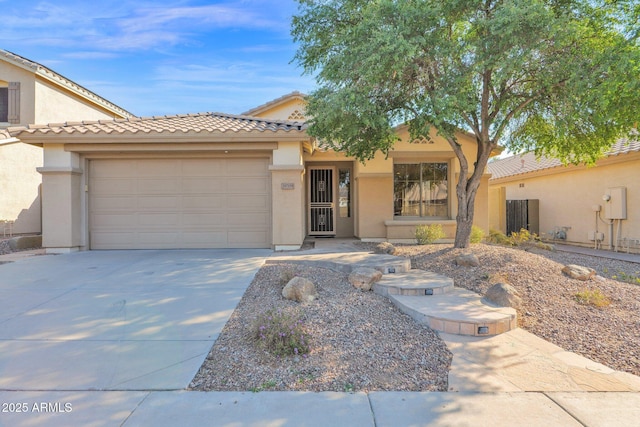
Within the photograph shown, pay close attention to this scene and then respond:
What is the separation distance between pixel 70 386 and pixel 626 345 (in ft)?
19.7

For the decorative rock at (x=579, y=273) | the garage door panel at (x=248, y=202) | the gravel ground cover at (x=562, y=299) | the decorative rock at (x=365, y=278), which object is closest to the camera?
the gravel ground cover at (x=562, y=299)

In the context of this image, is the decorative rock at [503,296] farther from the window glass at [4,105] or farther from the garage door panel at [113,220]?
the window glass at [4,105]

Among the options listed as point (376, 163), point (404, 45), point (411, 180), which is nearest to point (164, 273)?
point (404, 45)

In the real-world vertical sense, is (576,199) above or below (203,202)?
above

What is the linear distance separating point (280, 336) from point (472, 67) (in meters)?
5.95

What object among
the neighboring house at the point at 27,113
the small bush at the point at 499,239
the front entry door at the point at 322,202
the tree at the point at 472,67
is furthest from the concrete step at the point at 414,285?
the neighboring house at the point at 27,113

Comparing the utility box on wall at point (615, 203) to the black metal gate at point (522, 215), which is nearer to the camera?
the utility box on wall at point (615, 203)

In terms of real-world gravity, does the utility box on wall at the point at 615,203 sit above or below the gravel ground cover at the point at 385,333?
above

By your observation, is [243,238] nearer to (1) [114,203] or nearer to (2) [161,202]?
(2) [161,202]

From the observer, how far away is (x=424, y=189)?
11914mm

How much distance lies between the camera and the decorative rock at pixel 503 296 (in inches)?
196

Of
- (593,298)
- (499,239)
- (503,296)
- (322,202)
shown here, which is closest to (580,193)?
(499,239)

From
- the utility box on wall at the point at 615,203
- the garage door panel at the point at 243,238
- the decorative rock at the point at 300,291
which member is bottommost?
the decorative rock at the point at 300,291

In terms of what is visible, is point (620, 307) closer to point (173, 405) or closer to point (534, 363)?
point (534, 363)
